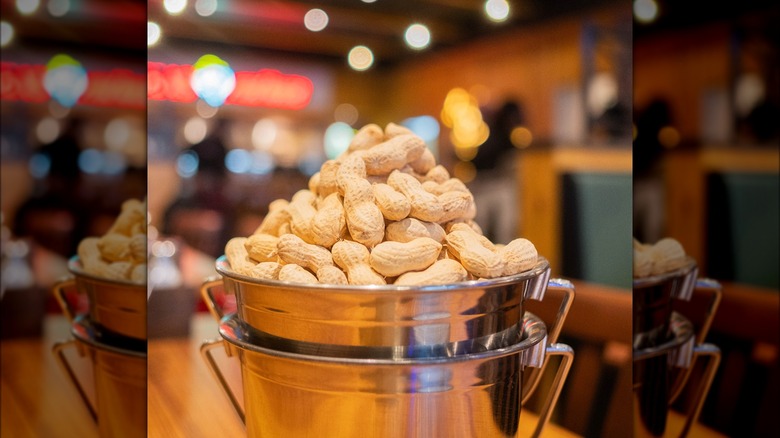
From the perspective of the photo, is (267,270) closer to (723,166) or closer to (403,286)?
(403,286)

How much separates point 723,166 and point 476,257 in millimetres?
1413

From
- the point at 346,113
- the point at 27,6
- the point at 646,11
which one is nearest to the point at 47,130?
the point at 27,6

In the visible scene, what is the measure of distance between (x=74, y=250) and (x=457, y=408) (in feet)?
1.83

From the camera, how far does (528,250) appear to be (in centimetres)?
65

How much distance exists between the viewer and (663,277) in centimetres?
79

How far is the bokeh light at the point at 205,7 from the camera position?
1.13 metres

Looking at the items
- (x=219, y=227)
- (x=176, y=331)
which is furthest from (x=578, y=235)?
(x=176, y=331)

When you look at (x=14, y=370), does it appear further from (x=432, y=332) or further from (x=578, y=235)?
(x=578, y=235)

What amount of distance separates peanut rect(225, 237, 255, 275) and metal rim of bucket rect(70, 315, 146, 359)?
140mm

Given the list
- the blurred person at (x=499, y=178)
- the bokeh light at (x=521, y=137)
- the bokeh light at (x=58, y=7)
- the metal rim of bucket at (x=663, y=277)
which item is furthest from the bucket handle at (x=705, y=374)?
the bokeh light at (x=521, y=137)

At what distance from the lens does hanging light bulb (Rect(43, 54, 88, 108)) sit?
→ 3.55ft

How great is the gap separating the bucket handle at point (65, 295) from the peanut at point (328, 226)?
1.07 feet

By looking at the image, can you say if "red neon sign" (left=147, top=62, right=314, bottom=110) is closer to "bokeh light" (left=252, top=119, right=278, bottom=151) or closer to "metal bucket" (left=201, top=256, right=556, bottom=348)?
"bokeh light" (left=252, top=119, right=278, bottom=151)

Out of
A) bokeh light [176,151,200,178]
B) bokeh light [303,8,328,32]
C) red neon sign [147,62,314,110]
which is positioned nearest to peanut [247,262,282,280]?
bokeh light [303,8,328,32]
